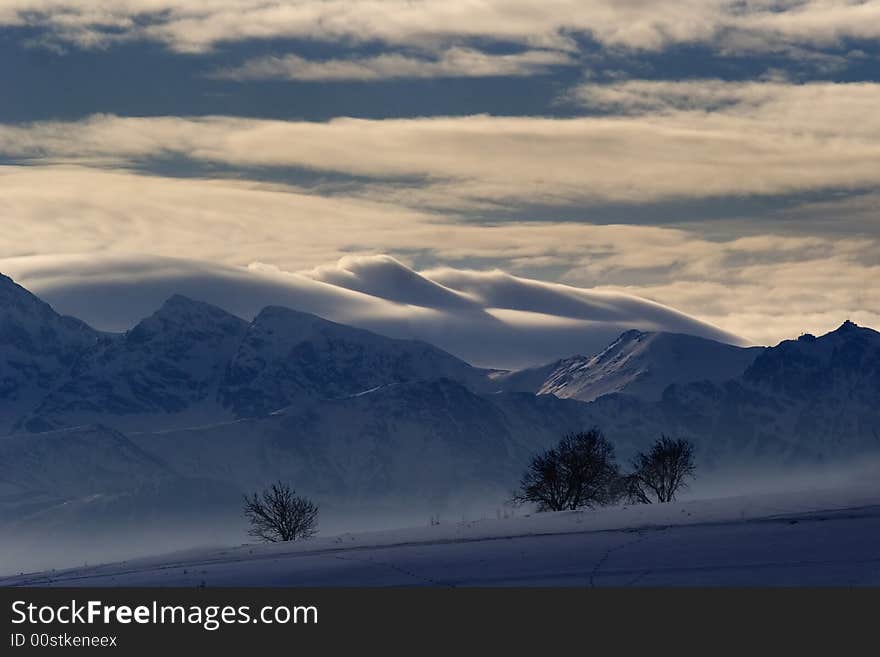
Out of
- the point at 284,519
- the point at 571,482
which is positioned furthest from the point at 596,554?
the point at 284,519

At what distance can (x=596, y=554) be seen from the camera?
60781 millimetres

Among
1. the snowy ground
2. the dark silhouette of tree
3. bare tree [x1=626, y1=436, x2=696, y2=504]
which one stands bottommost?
the snowy ground

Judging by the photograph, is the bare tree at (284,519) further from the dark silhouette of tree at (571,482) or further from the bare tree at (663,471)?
the bare tree at (663,471)

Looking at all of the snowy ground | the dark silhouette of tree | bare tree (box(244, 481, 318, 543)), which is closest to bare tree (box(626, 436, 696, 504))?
the dark silhouette of tree

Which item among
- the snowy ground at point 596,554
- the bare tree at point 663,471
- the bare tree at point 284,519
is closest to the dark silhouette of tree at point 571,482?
the bare tree at point 663,471

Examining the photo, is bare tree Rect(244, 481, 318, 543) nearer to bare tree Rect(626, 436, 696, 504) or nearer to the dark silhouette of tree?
the dark silhouette of tree

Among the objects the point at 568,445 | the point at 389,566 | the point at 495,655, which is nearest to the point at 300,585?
the point at 389,566

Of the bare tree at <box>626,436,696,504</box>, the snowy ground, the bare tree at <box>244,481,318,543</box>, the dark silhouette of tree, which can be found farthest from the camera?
the bare tree at <box>626,436,696,504</box>

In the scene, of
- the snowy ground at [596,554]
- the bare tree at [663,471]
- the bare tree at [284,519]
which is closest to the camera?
the snowy ground at [596,554]

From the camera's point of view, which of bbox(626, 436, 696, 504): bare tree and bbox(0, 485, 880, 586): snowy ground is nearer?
bbox(0, 485, 880, 586): snowy ground

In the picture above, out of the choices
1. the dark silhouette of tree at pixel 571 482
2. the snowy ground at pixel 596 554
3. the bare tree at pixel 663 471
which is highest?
the bare tree at pixel 663 471

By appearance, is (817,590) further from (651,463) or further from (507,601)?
(651,463)

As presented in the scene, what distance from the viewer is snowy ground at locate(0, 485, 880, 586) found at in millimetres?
53688

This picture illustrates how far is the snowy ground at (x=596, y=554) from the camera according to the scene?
176ft
